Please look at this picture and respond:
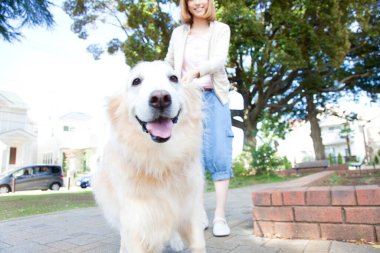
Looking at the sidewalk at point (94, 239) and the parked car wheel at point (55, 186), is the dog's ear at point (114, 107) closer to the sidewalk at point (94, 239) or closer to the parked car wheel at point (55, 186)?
the sidewalk at point (94, 239)

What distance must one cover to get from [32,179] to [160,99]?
17882mm

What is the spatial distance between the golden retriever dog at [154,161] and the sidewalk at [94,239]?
0.54m

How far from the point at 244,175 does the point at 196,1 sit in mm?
10342

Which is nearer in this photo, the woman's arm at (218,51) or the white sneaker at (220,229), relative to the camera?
the woman's arm at (218,51)

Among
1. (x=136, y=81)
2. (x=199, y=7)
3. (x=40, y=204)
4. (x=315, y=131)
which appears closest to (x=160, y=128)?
(x=136, y=81)

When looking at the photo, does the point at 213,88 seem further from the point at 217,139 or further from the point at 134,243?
the point at 134,243

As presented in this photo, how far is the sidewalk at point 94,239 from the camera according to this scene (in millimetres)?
2100

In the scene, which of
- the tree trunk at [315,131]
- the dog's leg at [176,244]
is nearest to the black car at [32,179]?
the tree trunk at [315,131]

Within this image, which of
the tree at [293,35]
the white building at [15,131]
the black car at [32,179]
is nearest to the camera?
the tree at [293,35]

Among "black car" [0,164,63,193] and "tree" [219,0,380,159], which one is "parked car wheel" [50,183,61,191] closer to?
"black car" [0,164,63,193]

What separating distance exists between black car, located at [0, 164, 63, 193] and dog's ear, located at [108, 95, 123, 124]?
16744 millimetres

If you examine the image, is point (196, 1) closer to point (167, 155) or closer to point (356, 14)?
point (167, 155)

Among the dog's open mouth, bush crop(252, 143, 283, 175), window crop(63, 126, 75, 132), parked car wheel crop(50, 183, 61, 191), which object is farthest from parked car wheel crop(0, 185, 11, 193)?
the dog's open mouth

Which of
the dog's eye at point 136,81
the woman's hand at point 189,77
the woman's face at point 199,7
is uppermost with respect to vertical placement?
the woman's face at point 199,7
